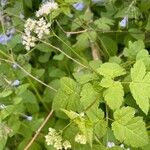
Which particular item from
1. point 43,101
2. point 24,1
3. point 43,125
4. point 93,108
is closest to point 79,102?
point 93,108

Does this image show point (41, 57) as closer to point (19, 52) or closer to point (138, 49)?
point (19, 52)

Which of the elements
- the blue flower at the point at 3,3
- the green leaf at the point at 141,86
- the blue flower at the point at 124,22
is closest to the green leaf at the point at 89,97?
the green leaf at the point at 141,86

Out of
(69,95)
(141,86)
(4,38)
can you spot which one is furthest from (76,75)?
(4,38)

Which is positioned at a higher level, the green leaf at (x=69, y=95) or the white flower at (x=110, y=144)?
the green leaf at (x=69, y=95)

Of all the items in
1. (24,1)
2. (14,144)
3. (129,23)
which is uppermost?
(24,1)

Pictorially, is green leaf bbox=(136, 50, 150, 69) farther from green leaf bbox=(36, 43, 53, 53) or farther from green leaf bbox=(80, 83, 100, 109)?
green leaf bbox=(36, 43, 53, 53)

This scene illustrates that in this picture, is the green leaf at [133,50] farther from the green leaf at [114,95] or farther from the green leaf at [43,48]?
the green leaf at [43,48]
